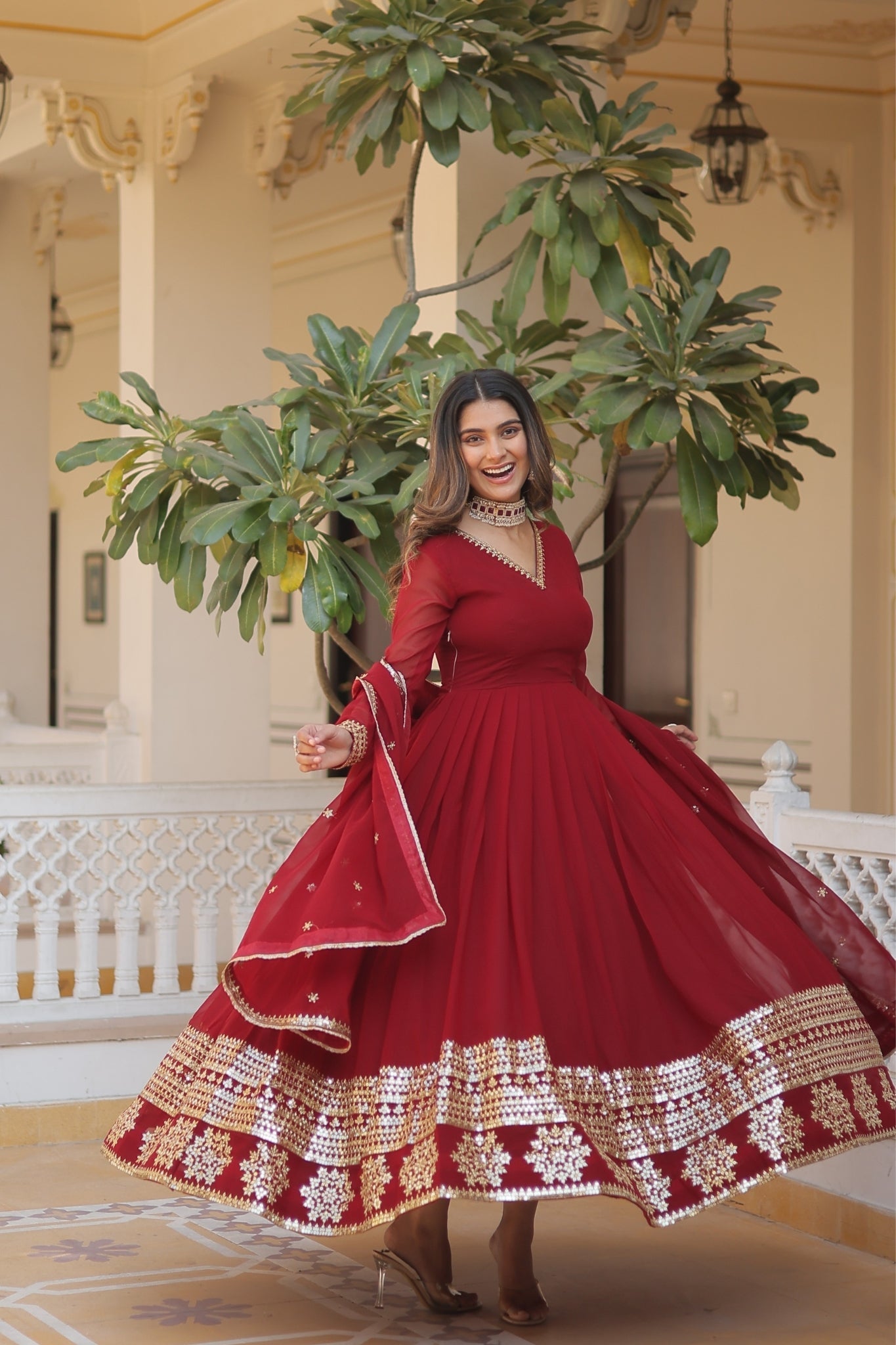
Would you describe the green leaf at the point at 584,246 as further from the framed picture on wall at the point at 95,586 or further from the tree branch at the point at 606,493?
the framed picture on wall at the point at 95,586

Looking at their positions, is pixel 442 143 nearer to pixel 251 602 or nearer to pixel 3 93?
pixel 251 602

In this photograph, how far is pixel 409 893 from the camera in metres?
2.61

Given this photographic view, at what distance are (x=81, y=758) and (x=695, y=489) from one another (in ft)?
11.1

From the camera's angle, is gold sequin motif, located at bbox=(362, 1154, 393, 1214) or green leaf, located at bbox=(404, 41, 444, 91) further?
green leaf, located at bbox=(404, 41, 444, 91)

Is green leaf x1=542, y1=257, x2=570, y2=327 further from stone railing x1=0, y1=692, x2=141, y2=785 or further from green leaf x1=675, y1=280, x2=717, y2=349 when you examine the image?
stone railing x1=0, y1=692, x2=141, y2=785

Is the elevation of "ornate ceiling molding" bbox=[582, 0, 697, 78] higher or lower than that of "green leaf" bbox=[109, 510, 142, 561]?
higher

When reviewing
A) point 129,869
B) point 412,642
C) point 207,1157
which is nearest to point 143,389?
point 129,869

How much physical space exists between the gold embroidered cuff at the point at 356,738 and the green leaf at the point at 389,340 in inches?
54.1

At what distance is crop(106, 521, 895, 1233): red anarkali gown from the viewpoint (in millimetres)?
2564

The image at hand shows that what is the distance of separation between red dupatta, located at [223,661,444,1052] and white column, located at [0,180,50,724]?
17.4 ft

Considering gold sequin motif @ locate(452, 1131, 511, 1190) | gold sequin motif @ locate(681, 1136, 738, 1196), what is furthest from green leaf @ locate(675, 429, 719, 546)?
gold sequin motif @ locate(452, 1131, 511, 1190)

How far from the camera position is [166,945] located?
4.62 meters

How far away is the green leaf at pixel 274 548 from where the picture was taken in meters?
3.69

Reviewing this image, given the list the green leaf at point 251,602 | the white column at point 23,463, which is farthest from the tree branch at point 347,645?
the white column at point 23,463
